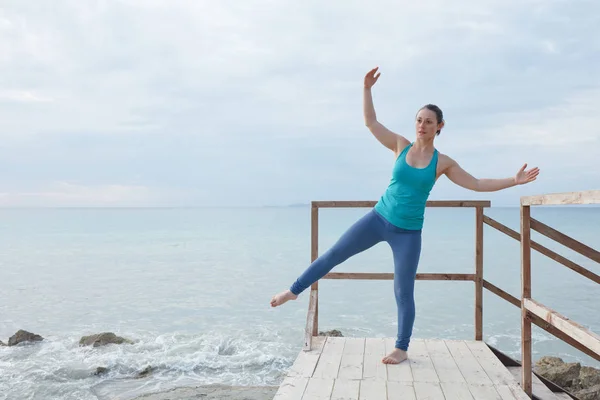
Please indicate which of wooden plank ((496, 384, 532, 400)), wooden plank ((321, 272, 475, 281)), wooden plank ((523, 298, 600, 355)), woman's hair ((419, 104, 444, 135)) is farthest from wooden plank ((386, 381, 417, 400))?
woman's hair ((419, 104, 444, 135))

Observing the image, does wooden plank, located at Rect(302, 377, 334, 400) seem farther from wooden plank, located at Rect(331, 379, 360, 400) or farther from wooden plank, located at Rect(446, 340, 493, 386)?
wooden plank, located at Rect(446, 340, 493, 386)

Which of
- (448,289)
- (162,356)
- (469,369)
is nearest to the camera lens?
(469,369)

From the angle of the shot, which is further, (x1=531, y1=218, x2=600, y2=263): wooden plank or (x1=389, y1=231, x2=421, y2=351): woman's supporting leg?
(x1=389, y1=231, x2=421, y2=351): woman's supporting leg

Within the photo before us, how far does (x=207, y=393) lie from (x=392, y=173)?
3.33 m

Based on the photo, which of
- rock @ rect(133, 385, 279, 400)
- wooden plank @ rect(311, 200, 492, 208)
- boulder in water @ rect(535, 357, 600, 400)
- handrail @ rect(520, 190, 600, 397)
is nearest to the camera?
handrail @ rect(520, 190, 600, 397)

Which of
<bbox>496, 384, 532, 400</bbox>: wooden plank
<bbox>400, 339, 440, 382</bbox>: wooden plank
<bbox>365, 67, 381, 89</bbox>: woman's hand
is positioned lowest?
<bbox>496, 384, 532, 400</bbox>: wooden plank

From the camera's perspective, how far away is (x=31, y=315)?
13750 mm

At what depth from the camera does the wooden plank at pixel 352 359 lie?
367cm

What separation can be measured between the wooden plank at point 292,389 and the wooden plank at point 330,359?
157 mm

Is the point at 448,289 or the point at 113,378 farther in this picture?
the point at 448,289

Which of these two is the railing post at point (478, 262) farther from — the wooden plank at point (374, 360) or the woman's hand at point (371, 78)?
the woman's hand at point (371, 78)

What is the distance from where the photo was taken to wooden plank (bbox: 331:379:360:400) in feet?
10.6

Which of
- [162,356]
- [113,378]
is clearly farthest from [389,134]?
[162,356]

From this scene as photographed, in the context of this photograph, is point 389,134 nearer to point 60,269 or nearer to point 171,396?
point 171,396
